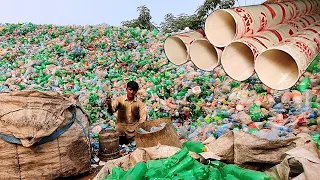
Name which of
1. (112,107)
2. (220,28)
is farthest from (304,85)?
(220,28)

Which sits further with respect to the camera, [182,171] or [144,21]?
[144,21]

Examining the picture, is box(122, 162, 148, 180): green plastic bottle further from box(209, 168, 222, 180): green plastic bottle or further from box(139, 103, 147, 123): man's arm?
box(139, 103, 147, 123): man's arm

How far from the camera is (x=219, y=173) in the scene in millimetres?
2732

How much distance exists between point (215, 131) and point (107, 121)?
7.19 feet

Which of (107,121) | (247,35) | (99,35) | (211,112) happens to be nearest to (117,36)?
(99,35)

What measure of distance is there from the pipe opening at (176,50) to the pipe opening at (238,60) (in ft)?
1.05

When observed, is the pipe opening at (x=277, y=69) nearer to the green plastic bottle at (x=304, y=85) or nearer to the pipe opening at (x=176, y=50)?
the pipe opening at (x=176, y=50)

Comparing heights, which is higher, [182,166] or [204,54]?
[204,54]

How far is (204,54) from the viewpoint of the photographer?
2.07m

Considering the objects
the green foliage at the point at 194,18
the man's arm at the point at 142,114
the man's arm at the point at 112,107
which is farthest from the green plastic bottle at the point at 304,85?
the green foliage at the point at 194,18

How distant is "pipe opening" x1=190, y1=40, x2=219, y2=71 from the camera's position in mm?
2033

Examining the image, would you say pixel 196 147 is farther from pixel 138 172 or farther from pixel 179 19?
pixel 179 19

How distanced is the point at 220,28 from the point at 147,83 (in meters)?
5.76

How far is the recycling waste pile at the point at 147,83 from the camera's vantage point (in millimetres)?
4992
